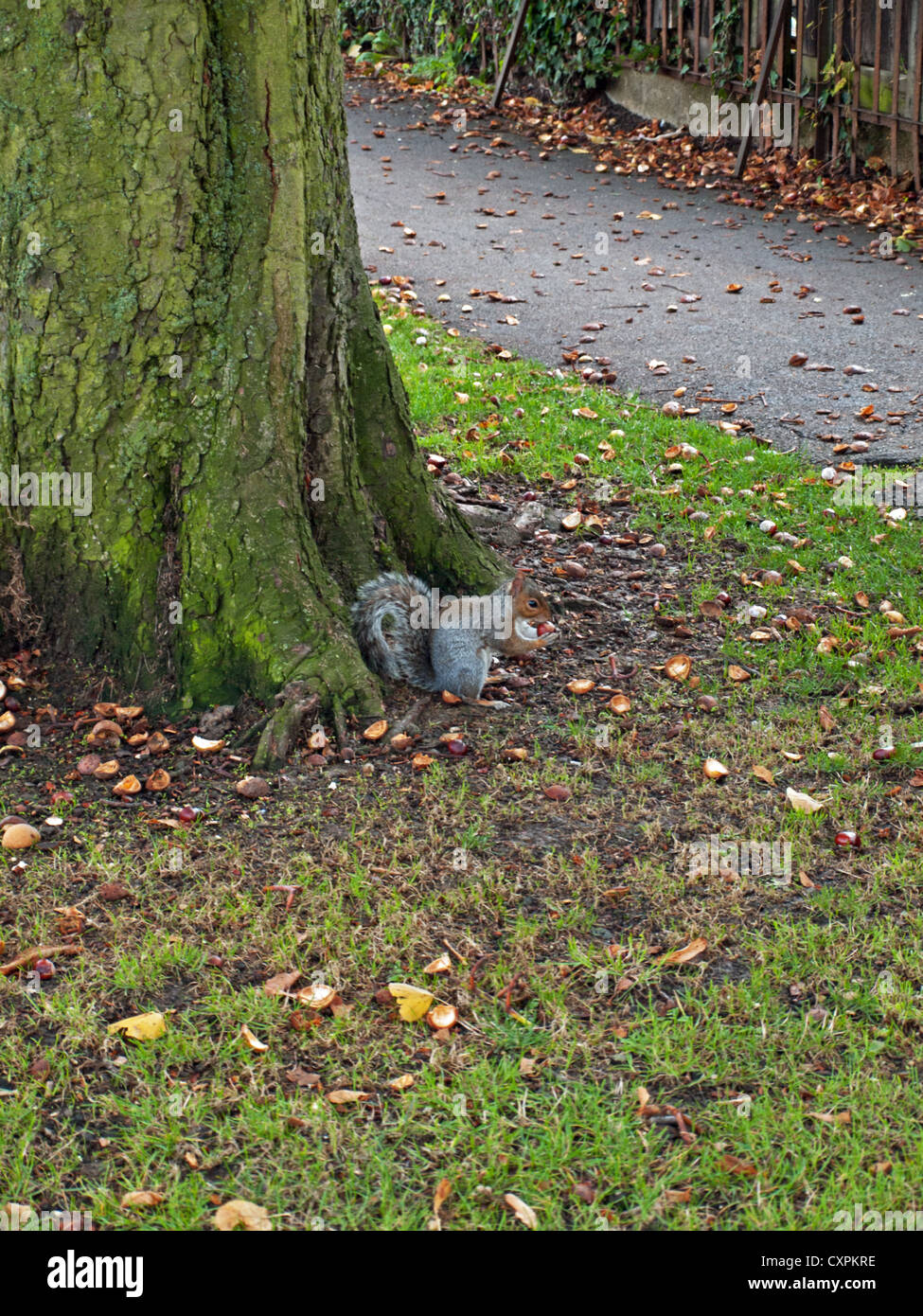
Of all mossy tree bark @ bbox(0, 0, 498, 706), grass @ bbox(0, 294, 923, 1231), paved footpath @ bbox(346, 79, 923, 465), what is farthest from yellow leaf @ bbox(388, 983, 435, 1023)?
paved footpath @ bbox(346, 79, 923, 465)

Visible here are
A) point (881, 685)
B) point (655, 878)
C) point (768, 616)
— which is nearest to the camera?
point (655, 878)

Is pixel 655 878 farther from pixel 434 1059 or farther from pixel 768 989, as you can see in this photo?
pixel 434 1059

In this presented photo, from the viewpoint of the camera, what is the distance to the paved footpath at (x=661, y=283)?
702 centimetres

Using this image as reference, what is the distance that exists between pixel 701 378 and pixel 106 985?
552cm

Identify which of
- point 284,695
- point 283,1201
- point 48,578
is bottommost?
point 283,1201

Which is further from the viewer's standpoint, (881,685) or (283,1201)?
(881,685)

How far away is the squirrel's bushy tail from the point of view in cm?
414

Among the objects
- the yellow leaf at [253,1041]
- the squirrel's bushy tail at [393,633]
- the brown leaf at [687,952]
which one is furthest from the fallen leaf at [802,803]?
the yellow leaf at [253,1041]

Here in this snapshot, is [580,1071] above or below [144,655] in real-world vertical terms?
below

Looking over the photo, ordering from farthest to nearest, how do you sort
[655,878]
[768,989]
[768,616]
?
[768,616] → [655,878] → [768,989]

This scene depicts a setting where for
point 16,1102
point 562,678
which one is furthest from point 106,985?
point 562,678

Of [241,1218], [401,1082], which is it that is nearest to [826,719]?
[401,1082]

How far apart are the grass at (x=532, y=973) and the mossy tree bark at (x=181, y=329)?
56 cm

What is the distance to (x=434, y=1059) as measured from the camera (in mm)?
2707
